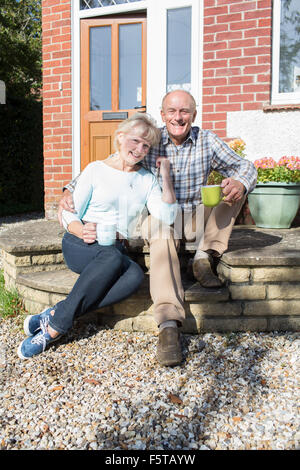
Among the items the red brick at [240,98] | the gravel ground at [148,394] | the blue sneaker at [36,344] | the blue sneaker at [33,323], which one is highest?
the red brick at [240,98]

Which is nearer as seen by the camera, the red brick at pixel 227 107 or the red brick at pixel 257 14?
the red brick at pixel 257 14

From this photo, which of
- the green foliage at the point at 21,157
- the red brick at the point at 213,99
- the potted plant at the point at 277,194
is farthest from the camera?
the green foliage at the point at 21,157

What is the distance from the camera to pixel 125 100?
495 cm

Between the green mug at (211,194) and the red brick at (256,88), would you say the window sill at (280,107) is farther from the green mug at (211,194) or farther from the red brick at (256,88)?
the green mug at (211,194)

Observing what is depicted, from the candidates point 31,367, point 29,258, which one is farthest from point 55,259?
point 31,367

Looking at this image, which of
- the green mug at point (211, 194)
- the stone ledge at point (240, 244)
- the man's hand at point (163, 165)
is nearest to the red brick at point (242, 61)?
the stone ledge at point (240, 244)

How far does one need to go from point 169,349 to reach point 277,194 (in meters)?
1.97

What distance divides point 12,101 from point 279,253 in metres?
7.07

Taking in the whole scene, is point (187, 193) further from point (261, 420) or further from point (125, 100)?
point (125, 100)

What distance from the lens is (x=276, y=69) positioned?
4.18 meters

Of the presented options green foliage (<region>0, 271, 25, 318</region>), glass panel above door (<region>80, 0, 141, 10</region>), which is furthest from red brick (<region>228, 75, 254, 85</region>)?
green foliage (<region>0, 271, 25, 318</region>)

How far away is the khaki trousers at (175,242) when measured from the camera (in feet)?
7.07

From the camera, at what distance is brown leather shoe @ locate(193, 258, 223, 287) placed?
2.38 m

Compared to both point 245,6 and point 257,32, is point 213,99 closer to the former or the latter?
point 257,32
